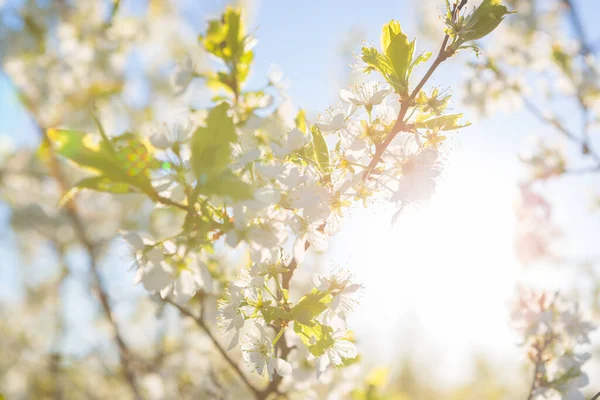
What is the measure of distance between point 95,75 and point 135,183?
3101 millimetres

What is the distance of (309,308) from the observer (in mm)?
702

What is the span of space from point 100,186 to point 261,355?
0.41 meters

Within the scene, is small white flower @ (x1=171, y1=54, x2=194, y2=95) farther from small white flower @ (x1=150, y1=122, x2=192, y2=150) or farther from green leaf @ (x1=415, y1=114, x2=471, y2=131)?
green leaf @ (x1=415, y1=114, x2=471, y2=131)

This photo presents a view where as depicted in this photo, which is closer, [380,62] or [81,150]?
[81,150]

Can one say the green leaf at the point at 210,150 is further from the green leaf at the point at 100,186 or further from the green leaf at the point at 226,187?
the green leaf at the point at 100,186

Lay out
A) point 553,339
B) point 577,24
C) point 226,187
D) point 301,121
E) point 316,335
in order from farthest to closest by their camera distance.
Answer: point 577,24, point 553,339, point 301,121, point 316,335, point 226,187

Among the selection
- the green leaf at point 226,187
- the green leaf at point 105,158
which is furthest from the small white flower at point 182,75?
the green leaf at point 226,187

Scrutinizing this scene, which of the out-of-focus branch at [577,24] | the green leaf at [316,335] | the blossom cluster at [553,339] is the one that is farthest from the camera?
the out-of-focus branch at [577,24]

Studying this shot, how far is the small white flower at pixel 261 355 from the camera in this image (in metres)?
0.76

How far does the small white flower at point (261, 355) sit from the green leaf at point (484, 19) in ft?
2.11

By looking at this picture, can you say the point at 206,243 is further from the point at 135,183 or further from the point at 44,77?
the point at 44,77

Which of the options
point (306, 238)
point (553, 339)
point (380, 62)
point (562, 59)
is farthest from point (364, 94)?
point (562, 59)

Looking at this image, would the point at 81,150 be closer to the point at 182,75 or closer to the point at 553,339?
the point at 182,75

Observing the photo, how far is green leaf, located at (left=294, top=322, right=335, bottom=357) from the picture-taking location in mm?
715
